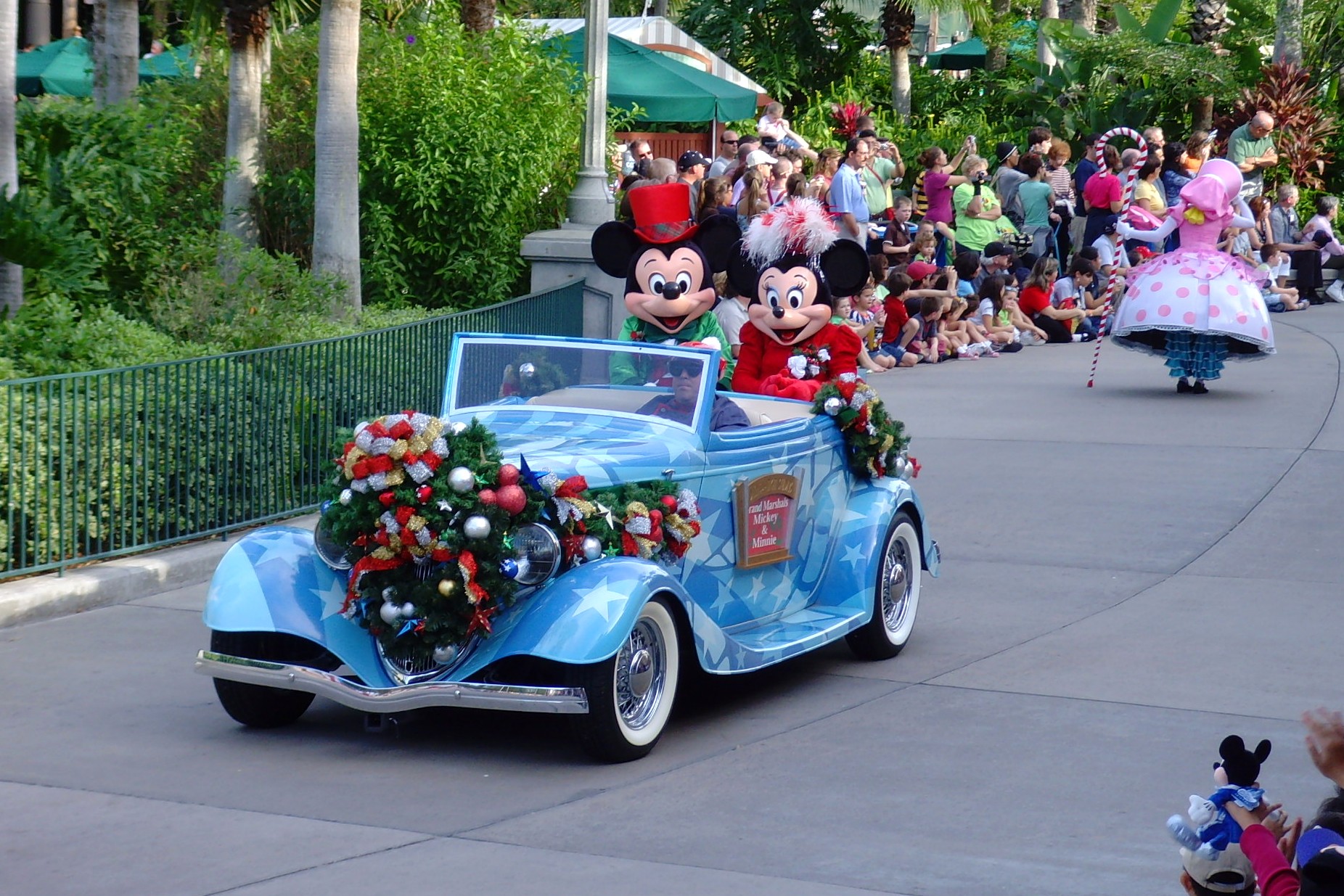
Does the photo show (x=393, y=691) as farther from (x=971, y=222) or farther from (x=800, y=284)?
(x=971, y=222)

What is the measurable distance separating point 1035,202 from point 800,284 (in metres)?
11.6

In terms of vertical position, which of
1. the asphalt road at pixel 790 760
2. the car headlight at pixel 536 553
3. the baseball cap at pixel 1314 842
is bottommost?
the asphalt road at pixel 790 760

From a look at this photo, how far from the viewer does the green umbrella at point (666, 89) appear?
22312 millimetres

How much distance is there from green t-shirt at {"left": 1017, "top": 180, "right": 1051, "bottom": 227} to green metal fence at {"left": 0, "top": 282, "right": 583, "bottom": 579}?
33.7 ft

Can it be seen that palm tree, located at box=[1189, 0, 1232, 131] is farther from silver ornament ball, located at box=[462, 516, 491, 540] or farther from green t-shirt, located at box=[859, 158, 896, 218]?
silver ornament ball, located at box=[462, 516, 491, 540]

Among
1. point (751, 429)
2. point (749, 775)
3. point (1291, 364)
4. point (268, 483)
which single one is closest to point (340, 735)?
point (749, 775)

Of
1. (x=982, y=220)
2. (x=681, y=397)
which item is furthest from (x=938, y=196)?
(x=681, y=397)

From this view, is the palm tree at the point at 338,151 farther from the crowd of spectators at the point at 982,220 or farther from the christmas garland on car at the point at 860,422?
the christmas garland on car at the point at 860,422

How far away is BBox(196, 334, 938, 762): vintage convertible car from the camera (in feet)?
19.2

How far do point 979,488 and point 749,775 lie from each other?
19.2 feet

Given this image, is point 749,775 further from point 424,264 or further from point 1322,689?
point 424,264

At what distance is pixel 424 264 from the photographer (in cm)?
1509

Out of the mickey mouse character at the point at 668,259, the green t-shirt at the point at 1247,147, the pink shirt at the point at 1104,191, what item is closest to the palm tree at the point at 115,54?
the mickey mouse character at the point at 668,259

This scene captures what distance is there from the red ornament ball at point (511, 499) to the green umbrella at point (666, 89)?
1676 cm
